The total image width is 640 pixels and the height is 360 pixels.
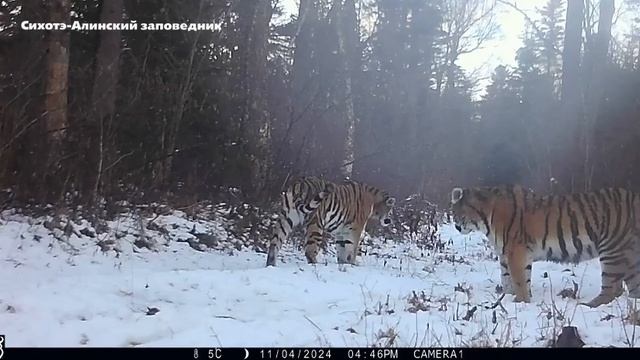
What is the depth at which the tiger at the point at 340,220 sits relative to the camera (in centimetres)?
1053

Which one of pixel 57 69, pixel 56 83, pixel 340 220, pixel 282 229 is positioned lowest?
pixel 282 229

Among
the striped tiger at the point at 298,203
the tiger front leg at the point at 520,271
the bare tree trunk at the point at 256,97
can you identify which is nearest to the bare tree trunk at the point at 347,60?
the bare tree trunk at the point at 256,97

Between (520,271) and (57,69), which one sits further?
(57,69)

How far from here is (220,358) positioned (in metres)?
4.60

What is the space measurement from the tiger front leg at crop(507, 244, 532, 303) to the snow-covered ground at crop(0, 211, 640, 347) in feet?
0.46

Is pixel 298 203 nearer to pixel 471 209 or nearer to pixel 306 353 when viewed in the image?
pixel 471 209

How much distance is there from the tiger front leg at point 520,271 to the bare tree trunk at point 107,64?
672cm

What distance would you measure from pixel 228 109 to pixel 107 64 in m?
2.57

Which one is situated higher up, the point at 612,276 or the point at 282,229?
the point at 282,229

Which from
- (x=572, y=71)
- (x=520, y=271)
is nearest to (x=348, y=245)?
(x=520, y=271)

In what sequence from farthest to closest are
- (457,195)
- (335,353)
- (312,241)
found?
(312,241), (457,195), (335,353)

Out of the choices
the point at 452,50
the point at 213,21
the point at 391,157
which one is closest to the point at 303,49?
the point at 391,157

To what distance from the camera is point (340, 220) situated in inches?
436

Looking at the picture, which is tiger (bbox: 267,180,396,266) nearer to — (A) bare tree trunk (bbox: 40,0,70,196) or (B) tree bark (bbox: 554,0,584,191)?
(A) bare tree trunk (bbox: 40,0,70,196)
